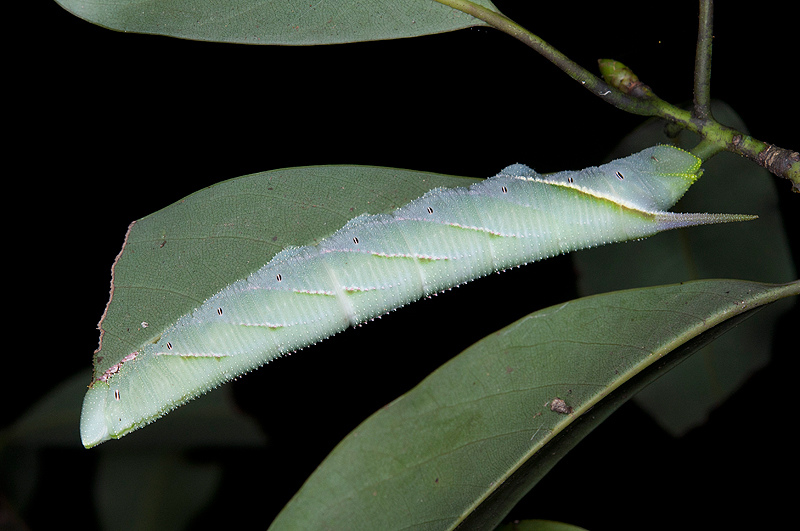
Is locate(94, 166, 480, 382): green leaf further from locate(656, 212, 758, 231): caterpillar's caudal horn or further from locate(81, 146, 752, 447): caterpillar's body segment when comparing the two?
locate(656, 212, 758, 231): caterpillar's caudal horn

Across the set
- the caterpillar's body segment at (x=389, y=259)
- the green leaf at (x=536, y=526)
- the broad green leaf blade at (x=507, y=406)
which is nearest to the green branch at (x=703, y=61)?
the caterpillar's body segment at (x=389, y=259)

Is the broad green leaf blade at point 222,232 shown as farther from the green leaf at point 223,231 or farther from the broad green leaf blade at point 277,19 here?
the broad green leaf blade at point 277,19

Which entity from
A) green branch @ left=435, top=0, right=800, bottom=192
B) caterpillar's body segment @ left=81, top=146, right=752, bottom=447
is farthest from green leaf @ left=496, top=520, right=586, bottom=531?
green branch @ left=435, top=0, right=800, bottom=192

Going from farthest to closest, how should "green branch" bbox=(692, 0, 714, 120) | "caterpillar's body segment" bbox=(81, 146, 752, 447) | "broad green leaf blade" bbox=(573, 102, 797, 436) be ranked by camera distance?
"broad green leaf blade" bbox=(573, 102, 797, 436)
"caterpillar's body segment" bbox=(81, 146, 752, 447)
"green branch" bbox=(692, 0, 714, 120)

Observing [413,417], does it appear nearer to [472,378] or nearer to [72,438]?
[472,378]

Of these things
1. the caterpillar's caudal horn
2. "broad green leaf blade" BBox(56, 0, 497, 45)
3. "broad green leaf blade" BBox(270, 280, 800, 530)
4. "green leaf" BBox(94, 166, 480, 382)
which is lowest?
"broad green leaf blade" BBox(270, 280, 800, 530)

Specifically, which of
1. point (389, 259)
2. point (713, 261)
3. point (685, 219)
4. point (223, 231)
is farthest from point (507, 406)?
point (713, 261)

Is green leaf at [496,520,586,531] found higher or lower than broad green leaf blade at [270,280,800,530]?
lower
